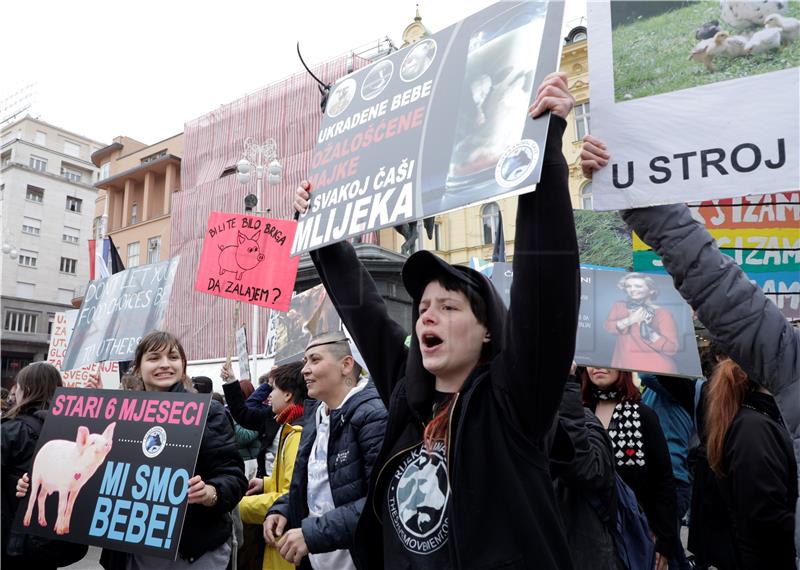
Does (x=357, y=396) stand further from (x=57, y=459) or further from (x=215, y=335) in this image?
(x=215, y=335)

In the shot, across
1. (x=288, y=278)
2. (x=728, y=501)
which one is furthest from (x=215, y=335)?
(x=728, y=501)

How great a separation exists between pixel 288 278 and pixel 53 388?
2570 mm

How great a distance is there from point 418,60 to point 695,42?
99 centimetres

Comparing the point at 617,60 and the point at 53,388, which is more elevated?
the point at 617,60

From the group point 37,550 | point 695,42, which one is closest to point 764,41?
point 695,42

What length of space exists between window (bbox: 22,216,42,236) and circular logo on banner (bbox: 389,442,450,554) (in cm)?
5475

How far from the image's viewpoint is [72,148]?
54906 mm

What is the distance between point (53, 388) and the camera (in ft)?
13.0

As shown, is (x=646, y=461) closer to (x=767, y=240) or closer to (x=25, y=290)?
(x=767, y=240)

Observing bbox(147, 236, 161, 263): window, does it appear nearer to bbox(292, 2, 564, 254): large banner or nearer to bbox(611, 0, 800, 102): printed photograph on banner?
bbox(292, 2, 564, 254): large banner

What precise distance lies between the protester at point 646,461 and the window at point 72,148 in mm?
60203

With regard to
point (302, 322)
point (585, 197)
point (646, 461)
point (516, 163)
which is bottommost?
point (646, 461)

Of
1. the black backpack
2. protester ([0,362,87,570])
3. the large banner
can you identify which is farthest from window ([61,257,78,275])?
the large banner

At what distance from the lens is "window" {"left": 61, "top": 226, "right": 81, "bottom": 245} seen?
5116 centimetres
